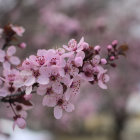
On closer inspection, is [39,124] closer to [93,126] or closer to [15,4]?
[15,4]

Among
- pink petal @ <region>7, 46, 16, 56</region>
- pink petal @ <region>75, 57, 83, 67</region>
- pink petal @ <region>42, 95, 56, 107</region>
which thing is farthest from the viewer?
pink petal @ <region>7, 46, 16, 56</region>

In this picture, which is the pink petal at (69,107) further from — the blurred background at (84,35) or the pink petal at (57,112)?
the blurred background at (84,35)

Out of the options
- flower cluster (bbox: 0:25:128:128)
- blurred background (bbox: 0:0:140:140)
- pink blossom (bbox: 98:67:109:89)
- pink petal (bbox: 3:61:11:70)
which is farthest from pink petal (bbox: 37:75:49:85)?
blurred background (bbox: 0:0:140:140)

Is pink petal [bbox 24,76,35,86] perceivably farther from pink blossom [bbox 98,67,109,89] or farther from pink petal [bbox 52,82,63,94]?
pink blossom [bbox 98,67,109,89]

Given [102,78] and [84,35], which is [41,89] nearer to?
[102,78]

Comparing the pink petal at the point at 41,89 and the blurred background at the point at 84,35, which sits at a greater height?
the blurred background at the point at 84,35

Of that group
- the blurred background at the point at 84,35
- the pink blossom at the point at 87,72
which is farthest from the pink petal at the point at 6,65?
the blurred background at the point at 84,35

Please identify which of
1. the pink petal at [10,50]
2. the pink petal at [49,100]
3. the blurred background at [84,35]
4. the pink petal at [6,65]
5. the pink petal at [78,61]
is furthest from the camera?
the blurred background at [84,35]

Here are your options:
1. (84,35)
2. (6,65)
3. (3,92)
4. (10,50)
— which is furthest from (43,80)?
(84,35)
